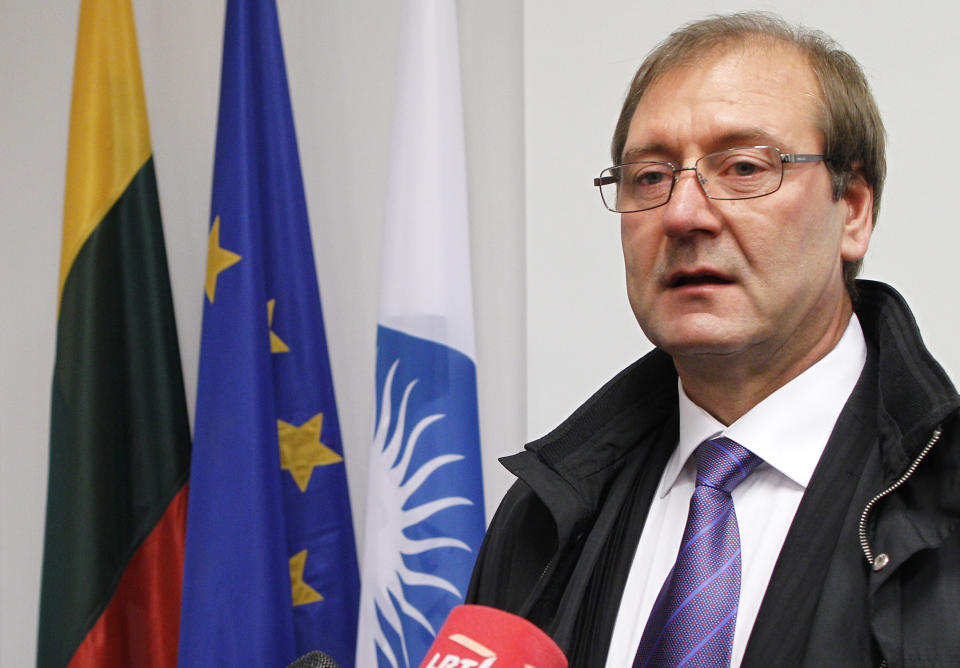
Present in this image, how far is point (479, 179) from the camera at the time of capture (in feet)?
8.03

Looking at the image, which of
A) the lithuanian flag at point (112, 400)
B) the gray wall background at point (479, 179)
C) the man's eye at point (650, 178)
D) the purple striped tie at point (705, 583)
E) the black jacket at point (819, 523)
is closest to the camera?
the black jacket at point (819, 523)

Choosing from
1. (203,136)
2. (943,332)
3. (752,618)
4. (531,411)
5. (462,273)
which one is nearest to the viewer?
(752,618)

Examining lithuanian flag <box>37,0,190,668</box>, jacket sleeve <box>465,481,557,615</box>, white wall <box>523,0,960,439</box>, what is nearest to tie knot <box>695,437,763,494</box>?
jacket sleeve <box>465,481,557,615</box>

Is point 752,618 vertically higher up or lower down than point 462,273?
lower down

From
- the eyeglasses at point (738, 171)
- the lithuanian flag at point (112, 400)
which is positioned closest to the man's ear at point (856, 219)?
the eyeglasses at point (738, 171)

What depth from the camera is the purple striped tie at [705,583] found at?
1072 millimetres

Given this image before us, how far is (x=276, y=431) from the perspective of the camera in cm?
211

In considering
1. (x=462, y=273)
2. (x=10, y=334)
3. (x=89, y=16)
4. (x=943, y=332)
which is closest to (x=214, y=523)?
(x=462, y=273)

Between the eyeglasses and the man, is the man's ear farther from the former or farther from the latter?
the eyeglasses

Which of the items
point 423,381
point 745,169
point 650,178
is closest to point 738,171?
point 745,169

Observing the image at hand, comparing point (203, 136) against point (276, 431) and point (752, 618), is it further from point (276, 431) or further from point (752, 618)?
point (752, 618)

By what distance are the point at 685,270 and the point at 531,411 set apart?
1144 mm

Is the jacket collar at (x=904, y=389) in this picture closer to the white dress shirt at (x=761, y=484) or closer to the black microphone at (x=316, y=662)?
the white dress shirt at (x=761, y=484)

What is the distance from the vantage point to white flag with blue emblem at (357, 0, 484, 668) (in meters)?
2.04
